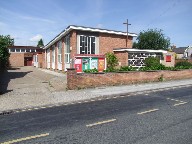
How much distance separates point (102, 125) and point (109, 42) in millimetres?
23280

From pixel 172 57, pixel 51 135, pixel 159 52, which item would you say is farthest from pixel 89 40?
pixel 51 135

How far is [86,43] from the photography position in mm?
27766

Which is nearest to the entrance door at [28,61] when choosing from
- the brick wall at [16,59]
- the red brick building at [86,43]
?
the brick wall at [16,59]

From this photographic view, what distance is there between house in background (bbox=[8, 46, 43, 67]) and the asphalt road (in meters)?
49.4

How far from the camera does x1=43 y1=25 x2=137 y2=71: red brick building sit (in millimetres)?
26547

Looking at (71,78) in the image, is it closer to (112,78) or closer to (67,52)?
(112,78)

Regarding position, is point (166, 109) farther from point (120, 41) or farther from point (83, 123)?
point (120, 41)

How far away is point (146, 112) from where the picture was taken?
31.2 ft

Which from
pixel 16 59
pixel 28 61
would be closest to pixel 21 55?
pixel 16 59

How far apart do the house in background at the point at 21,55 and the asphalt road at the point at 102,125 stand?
49.4 metres

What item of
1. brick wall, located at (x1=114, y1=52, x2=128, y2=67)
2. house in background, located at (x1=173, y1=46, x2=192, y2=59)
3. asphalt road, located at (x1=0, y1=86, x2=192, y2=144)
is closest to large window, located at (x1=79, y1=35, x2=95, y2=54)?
brick wall, located at (x1=114, y1=52, x2=128, y2=67)

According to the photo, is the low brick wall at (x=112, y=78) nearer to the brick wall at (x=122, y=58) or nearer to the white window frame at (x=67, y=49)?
the brick wall at (x=122, y=58)

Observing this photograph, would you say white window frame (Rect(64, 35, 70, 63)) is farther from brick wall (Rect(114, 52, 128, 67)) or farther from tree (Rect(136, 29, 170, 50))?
tree (Rect(136, 29, 170, 50))

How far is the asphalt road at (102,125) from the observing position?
6266 mm
